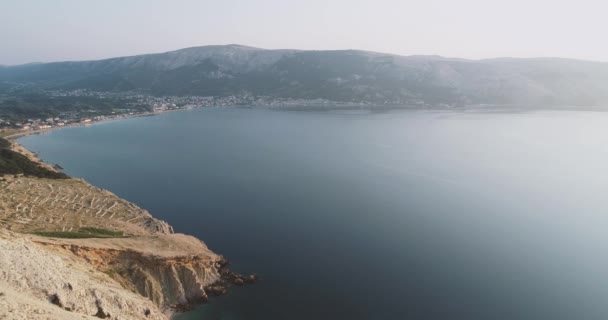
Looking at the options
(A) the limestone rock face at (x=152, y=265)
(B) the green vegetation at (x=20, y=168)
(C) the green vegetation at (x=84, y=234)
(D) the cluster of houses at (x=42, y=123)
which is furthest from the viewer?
(D) the cluster of houses at (x=42, y=123)

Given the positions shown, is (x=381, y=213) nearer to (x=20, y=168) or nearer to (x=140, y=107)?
(x=20, y=168)

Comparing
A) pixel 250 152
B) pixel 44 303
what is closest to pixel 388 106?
pixel 250 152

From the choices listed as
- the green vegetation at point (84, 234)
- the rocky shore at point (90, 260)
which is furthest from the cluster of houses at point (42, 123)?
the green vegetation at point (84, 234)

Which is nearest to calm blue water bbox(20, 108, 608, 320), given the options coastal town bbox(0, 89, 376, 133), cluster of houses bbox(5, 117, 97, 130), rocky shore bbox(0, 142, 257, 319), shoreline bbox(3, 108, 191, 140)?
rocky shore bbox(0, 142, 257, 319)

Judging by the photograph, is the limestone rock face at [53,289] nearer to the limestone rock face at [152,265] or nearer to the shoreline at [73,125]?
the limestone rock face at [152,265]

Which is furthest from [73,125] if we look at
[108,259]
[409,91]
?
[409,91]

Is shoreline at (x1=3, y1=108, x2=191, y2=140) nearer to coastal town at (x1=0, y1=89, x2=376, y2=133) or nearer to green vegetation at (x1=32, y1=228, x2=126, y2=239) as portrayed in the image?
coastal town at (x1=0, y1=89, x2=376, y2=133)
